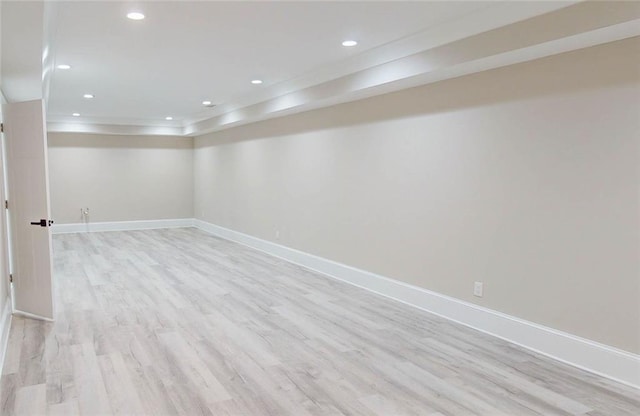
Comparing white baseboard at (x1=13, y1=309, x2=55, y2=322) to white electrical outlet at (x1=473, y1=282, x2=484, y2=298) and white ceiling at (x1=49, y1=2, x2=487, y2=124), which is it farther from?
white electrical outlet at (x1=473, y1=282, x2=484, y2=298)

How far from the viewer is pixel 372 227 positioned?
5164 mm

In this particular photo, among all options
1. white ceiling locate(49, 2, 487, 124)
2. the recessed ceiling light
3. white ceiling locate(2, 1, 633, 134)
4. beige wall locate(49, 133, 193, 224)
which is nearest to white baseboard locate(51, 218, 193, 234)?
beige wall locate(49, 133, 193, 224)

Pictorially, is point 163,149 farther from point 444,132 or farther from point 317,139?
point 444,132

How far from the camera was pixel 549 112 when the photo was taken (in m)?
3.30

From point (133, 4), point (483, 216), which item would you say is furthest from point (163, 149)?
point (483, 216)

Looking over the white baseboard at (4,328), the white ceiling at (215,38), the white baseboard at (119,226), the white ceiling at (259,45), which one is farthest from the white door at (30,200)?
the white baseboard at (119,226)

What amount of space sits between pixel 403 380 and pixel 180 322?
6.91ft

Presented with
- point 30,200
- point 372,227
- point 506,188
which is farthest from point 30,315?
point 506,188

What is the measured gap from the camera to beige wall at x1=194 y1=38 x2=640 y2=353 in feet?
9.67

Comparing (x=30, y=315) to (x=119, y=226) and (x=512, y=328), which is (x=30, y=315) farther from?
(x=119, y=226)

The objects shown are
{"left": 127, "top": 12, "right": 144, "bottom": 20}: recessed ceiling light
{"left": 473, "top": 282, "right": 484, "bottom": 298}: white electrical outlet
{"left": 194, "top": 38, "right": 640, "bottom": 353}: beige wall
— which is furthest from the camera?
{"left": 473, "top": 282, "right": 484, "bottom": 298}: white electrical outlet

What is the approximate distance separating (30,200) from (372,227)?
3.41 m

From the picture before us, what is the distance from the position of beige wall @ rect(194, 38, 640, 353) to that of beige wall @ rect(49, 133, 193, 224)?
5494mm

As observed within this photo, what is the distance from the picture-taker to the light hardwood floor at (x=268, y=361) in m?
2.64
